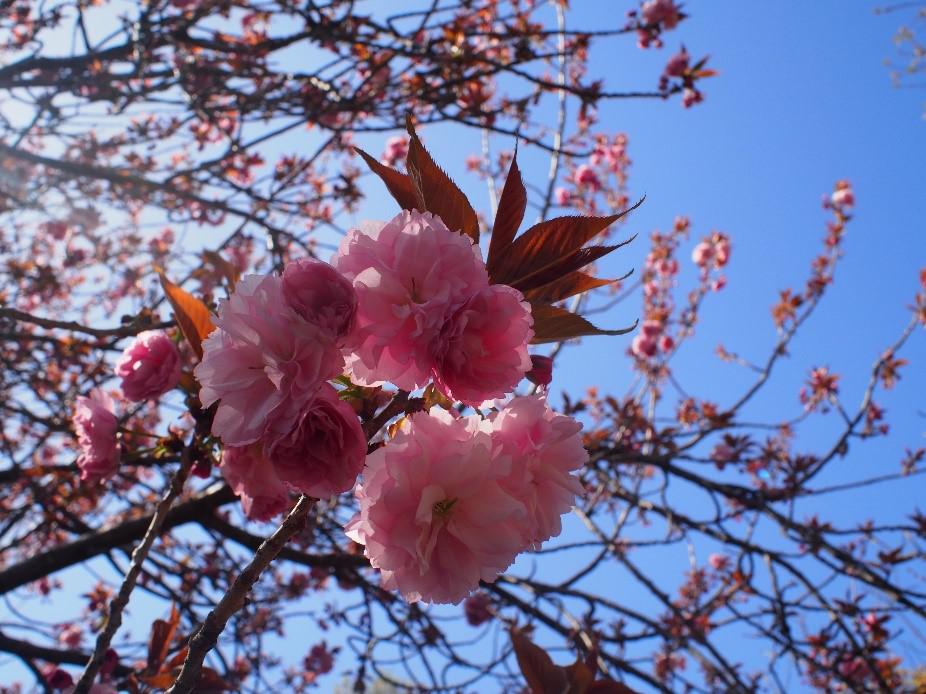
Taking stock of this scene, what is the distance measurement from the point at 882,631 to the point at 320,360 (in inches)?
135

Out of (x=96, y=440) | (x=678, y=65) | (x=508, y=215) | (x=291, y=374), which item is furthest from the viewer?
(x=678, y=65)

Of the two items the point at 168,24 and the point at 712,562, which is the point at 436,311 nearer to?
the point at 168,24

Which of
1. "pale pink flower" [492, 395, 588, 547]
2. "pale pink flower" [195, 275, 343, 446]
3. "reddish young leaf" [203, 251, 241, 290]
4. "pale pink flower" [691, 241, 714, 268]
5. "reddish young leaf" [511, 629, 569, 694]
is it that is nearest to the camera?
"pale pink flower" [195, 275, 343, 446]

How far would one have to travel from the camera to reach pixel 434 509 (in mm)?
832

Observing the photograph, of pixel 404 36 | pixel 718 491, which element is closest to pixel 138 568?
pixel 718 491

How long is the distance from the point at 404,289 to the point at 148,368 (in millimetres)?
816

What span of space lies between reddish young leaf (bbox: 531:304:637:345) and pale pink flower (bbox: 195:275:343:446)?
32 cm

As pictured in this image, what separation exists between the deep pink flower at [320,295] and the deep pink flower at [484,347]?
4.7 inches

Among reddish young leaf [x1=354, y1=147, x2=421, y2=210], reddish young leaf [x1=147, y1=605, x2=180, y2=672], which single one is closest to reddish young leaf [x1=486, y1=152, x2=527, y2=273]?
reddish young leaf [x1=354, y1=147, x2=421, y2=210]

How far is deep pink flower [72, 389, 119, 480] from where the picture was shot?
1.33m

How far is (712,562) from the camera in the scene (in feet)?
20.8

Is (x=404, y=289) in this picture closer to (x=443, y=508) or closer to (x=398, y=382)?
(x=398, y=382)

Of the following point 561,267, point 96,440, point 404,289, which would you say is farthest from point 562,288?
point 96,440

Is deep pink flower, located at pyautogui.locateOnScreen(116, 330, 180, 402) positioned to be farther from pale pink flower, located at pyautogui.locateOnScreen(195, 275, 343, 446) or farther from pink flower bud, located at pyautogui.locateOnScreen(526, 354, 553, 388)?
pink flower bud, located at pyautogui.locateOnScreen(526, 354, 553, 388)
